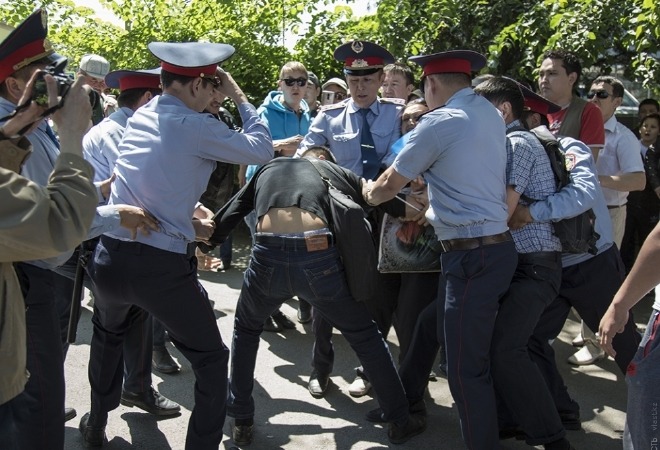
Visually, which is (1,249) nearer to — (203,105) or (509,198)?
(203,105)

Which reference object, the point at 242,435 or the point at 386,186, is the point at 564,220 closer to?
the point at 386,186

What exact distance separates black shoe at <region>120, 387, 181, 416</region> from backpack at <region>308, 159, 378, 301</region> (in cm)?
146

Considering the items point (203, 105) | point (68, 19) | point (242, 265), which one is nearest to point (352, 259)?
point (203, 105)

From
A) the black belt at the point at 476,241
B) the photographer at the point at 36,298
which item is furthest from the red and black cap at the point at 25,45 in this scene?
the black belt at the point at 476,241

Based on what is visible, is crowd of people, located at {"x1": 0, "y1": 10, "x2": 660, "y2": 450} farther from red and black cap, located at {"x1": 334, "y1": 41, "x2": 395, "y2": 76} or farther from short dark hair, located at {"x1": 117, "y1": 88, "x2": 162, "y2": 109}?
red and black cap, located at {"x1": 334, "y1": 41, "x2": 395, "y2": 76}

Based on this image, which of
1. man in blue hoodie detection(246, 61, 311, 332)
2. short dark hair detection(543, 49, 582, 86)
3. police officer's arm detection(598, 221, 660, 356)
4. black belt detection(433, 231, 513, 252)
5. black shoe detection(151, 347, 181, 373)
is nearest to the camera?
police officer's arm detection(598, 221, 660, 356)

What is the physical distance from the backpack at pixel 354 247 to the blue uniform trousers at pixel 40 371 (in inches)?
58.8

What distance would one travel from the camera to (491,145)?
3.69 m

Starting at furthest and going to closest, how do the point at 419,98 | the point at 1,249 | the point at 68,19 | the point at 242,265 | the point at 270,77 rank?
the point at 68,19, the point at 270,77, the point at 242,265, the point at 419,98, the point at 1,249

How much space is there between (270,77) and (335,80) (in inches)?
82.9

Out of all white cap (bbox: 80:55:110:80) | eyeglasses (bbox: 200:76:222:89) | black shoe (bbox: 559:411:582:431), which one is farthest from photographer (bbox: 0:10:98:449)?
white cap (bbox: 80:55:110:80)

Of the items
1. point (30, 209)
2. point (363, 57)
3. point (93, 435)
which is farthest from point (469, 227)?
point (93, 435)

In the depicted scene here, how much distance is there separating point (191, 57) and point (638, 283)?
225cm

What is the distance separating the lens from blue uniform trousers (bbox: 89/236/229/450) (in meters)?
3.58
